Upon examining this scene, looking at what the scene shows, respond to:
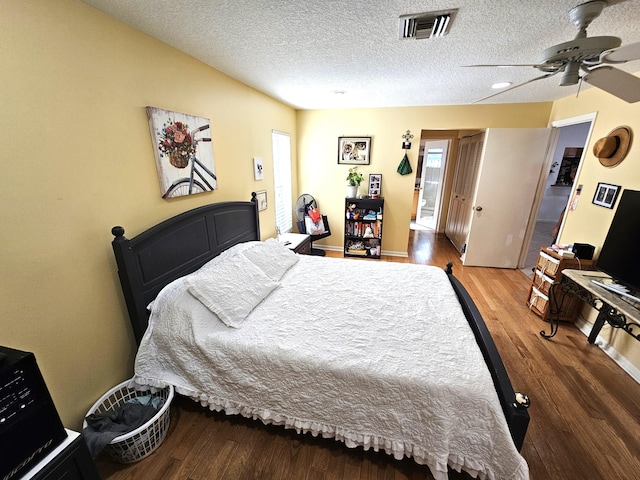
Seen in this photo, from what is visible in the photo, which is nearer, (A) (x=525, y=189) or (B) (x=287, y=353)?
(B) (x=287, y=353)

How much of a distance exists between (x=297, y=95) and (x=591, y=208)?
3419 mm

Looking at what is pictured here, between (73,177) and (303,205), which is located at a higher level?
(73,177)

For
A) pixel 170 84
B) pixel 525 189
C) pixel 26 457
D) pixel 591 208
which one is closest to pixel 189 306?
pixel 26 457

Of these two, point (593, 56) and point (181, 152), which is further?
point (181, 152)

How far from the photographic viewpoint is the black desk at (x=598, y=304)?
5.77ft

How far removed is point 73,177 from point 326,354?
161 cm

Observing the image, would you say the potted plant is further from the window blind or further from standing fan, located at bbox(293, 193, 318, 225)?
the window blind

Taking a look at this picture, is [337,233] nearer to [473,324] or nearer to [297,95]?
[297,95]

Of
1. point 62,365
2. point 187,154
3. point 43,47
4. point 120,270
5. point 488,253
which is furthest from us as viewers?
point 488,253

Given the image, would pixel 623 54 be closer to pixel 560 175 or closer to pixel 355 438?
pixel 355 438

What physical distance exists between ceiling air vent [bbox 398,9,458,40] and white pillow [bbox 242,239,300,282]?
1.87 meters

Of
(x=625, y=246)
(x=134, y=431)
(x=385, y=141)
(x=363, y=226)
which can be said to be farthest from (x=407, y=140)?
(x=134, y=431)

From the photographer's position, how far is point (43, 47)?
3.85 ft

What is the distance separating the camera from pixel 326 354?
1397mm
